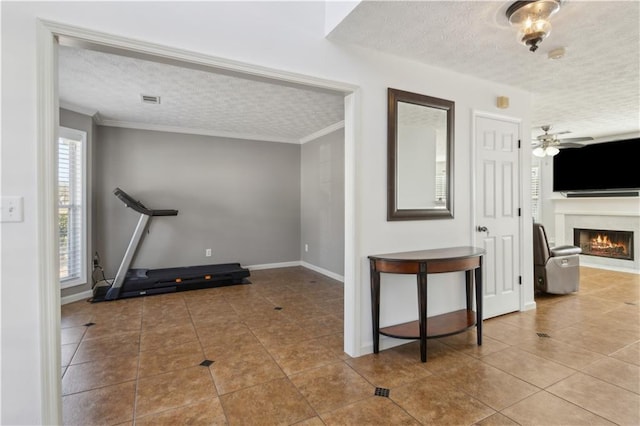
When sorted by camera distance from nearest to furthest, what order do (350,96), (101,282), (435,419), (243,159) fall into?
→ (435,419), (350,96), (101,282), (243,159)

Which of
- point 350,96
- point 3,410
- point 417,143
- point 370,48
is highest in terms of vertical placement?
point 370,48

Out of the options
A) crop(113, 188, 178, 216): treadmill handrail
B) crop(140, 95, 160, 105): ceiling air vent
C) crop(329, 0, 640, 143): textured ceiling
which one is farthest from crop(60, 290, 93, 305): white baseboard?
crop(329, 0, 640, 143): textured ceiling

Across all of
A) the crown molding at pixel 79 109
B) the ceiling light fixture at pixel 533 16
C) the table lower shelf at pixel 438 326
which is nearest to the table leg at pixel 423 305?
the table lower shelf at pixel 438 326

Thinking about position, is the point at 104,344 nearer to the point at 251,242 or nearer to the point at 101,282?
the point at 101,282

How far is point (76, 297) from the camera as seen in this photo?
4148 mm

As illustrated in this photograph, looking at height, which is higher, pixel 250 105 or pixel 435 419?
pixel 250 105

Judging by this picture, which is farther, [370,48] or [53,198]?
[370,48]

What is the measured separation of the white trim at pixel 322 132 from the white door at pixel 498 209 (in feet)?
7.30

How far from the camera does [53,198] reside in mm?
1688

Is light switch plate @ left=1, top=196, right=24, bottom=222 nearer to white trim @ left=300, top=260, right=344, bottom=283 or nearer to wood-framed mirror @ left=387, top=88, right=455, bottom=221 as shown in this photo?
→ wood-framed mirror @ left=387, top=88, right=455, bottom=221

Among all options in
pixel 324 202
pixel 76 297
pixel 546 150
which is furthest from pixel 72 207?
pixel 546 150

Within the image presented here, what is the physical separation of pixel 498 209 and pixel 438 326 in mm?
1525

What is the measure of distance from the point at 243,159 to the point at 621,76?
16.7 feet

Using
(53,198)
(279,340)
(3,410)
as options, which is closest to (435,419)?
(279,340)
